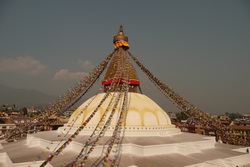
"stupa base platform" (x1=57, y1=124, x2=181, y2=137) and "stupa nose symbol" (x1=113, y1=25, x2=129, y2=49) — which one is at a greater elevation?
"stupa nose symbol" (x1=113, y1=25, x2=129, y2=49)

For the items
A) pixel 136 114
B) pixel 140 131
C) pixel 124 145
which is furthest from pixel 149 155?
pixel 136 114

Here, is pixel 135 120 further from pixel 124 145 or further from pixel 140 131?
pixel 124 145

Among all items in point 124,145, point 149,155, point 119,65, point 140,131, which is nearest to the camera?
point 149,155

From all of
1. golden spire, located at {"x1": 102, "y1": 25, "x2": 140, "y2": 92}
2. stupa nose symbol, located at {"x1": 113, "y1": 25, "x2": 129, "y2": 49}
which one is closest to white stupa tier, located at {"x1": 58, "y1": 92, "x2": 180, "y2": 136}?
golden spire, located at {"x1": 102, "y1": 25, "x2": 140, "y2": 92}

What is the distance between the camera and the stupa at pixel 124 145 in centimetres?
816

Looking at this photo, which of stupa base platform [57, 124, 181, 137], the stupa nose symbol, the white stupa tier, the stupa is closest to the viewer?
the stupa

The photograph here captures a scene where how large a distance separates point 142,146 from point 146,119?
294 cm

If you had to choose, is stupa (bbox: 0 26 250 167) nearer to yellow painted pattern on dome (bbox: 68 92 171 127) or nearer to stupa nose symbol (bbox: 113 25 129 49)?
yellow painted pattern on dome (bbox: 68 92 171 127)

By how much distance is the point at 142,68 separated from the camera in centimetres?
1473

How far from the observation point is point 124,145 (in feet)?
31.1

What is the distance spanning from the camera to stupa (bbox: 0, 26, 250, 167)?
321 inches

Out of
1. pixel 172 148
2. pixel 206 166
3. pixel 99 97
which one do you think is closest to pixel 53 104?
pixel 99 97

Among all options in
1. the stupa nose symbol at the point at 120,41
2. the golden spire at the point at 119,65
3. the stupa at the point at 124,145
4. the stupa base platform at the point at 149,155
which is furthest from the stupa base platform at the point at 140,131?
the stupa nose symbol at the point at 120,41

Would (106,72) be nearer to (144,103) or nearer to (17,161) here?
(144,103)
